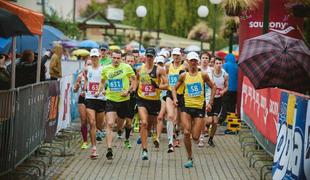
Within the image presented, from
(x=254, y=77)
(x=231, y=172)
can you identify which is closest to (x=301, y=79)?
(x=254, y=77)

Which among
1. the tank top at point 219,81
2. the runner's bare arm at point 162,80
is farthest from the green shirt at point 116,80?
the tank top at point 219,81

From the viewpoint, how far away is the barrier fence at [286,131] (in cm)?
1044

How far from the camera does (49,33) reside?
87.0 feet

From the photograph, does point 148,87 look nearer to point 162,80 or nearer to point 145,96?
point 145,96

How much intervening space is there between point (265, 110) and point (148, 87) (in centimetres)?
272

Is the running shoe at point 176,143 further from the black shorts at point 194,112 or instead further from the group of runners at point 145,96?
the black shorts at point 194,112

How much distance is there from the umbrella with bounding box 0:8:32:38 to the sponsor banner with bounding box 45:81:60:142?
168 inches

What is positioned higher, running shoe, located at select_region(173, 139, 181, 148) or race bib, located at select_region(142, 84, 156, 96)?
race bib, located at select_region(142, 84, 156, 96)

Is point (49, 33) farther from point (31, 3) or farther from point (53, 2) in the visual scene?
point (53, 2)

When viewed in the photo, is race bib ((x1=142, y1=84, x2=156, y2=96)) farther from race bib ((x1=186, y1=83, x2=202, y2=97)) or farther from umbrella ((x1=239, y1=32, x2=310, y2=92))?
umbrella ((x1=239, y1=32, x2=310, y2=92))

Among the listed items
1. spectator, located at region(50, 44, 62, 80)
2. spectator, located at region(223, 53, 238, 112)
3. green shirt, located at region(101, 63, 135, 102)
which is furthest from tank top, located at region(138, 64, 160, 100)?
spectator, located at region(223, 53, 238, 112)

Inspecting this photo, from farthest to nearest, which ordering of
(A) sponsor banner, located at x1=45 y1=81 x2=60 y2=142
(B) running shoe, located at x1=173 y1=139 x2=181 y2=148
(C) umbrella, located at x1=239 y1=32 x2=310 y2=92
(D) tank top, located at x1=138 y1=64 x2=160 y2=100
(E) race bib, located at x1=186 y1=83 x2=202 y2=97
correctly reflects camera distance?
(B) running shoe, located at x1=173 y1=139 x2=181 y2=148 → (D) tank top, located at x1=138 y1=64 x2=160 y2=100 → (A) sponsor banner, located at x1=45 y1=81 x2=60 y2=142 → (E) race bib, located at x1=186 y1=83 x2=202 y2=97 → (C) umbrella, located at x1=239 y1=32 x2=310 y2=92

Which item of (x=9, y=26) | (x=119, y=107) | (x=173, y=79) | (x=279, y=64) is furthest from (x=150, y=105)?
(x=9, y=26)

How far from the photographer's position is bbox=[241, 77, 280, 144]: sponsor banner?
45.4ft
